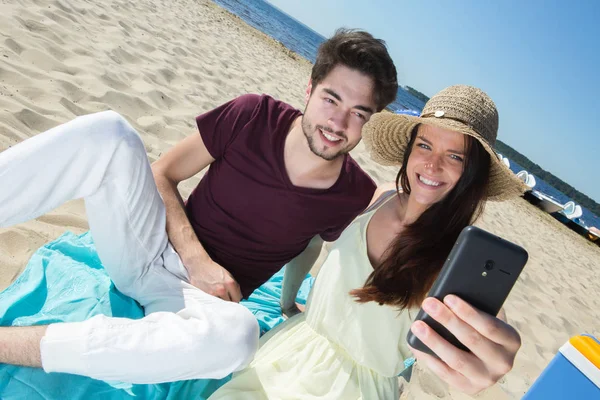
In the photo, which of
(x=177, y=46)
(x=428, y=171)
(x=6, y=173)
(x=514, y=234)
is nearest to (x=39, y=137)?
(x=6, y=173)

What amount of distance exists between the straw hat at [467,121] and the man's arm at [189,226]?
974mm

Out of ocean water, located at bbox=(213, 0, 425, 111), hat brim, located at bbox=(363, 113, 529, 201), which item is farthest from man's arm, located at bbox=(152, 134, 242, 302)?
ocean water, located at bbox=(213, 0, 425, 111)

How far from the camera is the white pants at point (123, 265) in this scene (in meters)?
1.32

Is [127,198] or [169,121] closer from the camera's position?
[127,198]

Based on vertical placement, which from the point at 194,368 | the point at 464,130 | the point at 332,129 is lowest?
the point at 194,368

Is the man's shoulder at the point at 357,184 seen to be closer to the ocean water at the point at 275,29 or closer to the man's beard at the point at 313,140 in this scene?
the man's beard at the point at 313,140

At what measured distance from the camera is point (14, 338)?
1.36 meters

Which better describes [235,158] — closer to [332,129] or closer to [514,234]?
[332,129]

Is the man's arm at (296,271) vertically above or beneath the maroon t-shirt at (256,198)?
beneath

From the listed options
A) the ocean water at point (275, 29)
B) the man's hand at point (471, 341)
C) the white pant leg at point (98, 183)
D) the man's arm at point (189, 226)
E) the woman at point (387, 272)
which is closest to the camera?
the man's hand at point (471, 341)

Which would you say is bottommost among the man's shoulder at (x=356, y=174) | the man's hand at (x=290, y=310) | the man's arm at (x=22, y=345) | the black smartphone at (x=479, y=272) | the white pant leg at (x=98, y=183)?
the man's hand at (x=290, y=310)

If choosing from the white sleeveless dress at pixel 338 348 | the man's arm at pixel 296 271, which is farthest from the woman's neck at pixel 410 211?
the man's arm at pixel 296 271

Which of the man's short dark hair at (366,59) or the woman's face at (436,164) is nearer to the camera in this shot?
the woman's face at (436,164)

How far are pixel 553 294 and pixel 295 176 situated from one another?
14.7 ft
